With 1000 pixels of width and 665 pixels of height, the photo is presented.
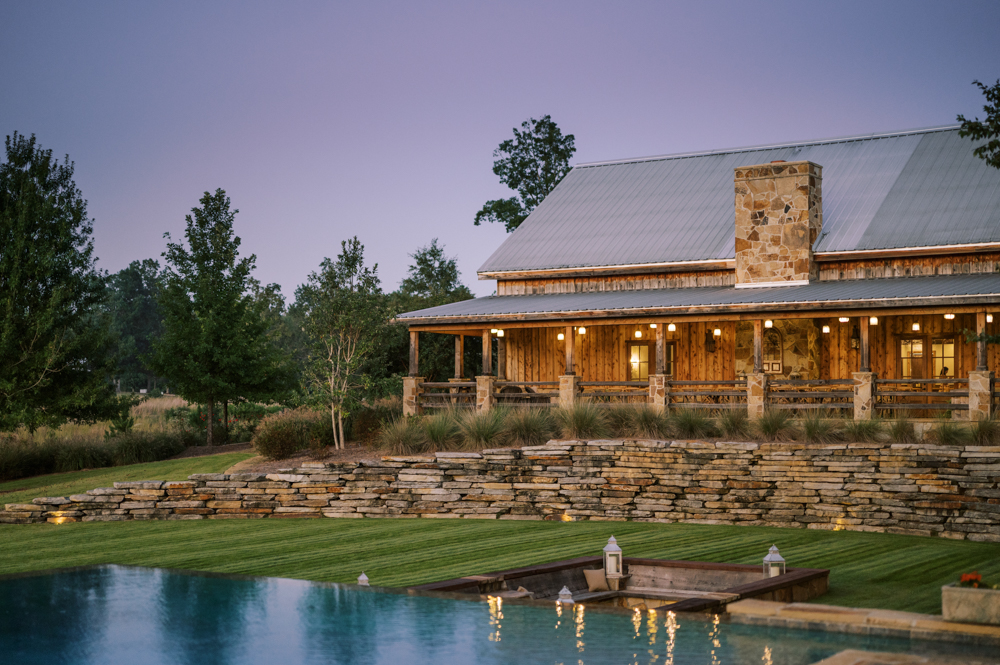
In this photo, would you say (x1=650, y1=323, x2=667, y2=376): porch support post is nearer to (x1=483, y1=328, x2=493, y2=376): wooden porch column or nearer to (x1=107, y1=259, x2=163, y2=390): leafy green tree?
(x1=483, y1=328, x2=493, y2=376): wooden porch column

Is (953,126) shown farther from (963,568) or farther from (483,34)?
(963,568)

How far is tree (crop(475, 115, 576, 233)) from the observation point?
39.6 metres

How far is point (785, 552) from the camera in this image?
41.0ft

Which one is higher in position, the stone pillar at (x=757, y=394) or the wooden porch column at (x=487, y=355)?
the wooden porch column at (x=487, y=355)

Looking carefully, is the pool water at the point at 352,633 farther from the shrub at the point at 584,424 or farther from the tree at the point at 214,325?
the tree at the point at 214,325

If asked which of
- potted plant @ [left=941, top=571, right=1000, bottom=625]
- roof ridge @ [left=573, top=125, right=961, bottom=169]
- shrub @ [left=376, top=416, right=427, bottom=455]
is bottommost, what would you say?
potted plant @ [left=941, top=571, right=1000, bottom=625]

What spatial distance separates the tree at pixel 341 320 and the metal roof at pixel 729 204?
17.7ft

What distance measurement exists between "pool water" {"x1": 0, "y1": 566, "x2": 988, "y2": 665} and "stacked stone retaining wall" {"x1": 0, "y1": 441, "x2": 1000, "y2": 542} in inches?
262

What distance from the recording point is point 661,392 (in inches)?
749

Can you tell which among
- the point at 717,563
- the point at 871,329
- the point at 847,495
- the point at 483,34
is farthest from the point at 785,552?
the point at 483,34

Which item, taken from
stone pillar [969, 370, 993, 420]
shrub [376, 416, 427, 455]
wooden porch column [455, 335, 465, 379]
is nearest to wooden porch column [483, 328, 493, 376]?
wooden porch column [455, 335, 465, 379]

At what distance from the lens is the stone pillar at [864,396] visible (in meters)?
17.3

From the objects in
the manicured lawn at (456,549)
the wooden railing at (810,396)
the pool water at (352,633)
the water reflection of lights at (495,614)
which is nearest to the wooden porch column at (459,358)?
the manicured lawn at (456,549)

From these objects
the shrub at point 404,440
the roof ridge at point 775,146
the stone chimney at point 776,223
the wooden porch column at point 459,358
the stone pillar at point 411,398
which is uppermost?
the roof ridge at point 775,146
